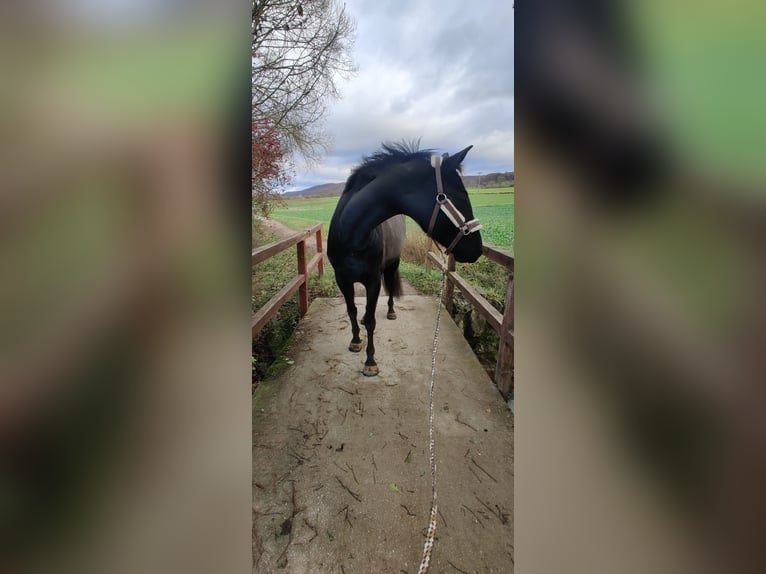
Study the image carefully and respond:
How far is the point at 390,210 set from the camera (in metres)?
2.47

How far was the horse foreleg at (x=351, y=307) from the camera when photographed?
9.88 ft

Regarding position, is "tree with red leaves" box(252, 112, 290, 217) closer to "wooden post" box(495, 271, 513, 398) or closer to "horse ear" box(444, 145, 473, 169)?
"horse ear" box(444, 145, 473, 169)

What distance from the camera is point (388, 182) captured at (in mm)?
2398

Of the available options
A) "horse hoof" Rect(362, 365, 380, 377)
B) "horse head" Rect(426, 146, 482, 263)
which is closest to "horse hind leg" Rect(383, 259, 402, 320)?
"horse hoof" Rect(362, 365, 380, 377)

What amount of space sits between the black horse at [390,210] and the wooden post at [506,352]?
45 centimetres

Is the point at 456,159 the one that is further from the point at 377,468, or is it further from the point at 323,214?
the point at 323,214
